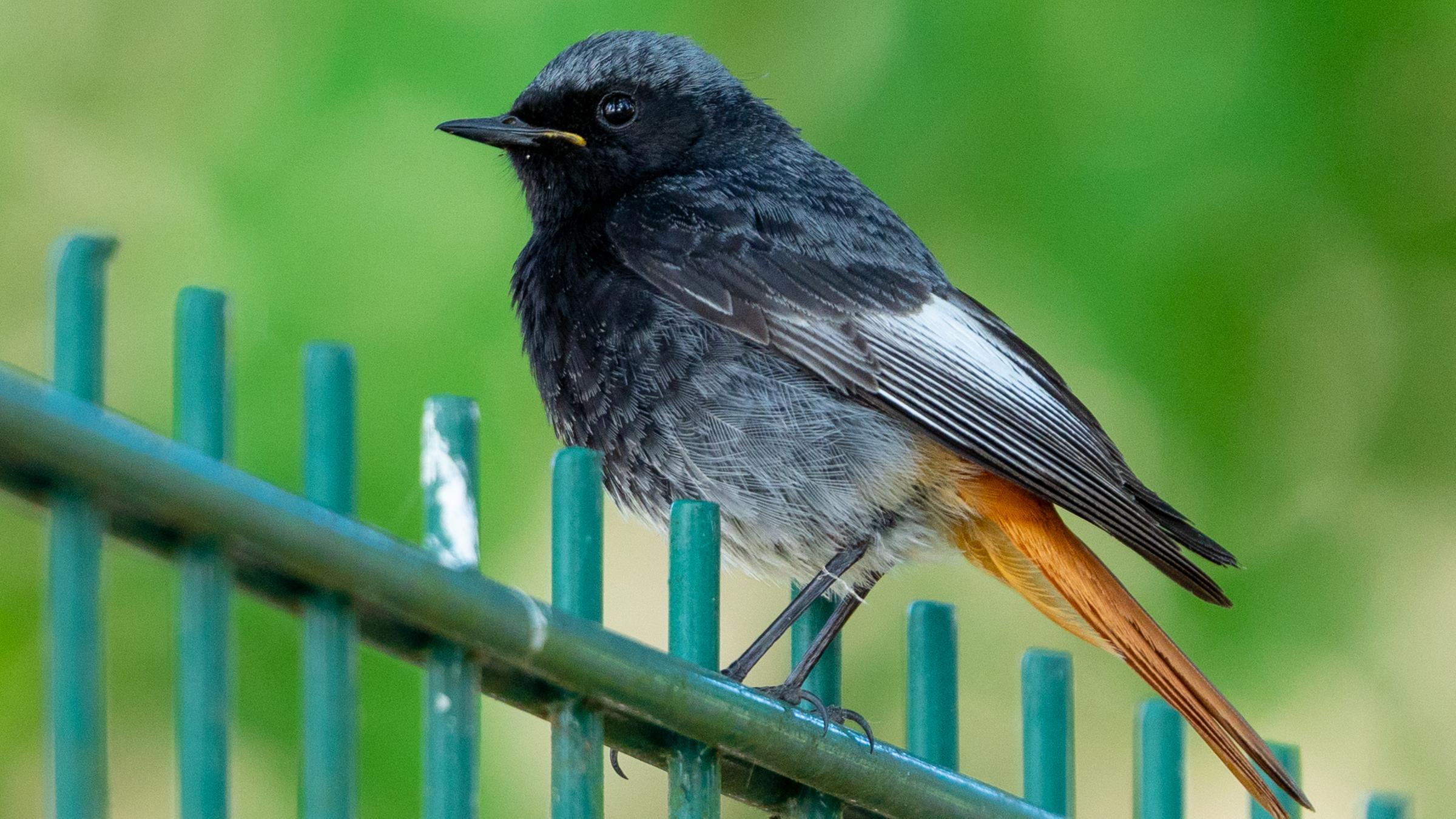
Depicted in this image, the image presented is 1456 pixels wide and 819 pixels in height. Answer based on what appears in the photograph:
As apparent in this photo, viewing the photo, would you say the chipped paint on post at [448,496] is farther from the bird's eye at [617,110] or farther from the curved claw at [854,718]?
the bird's eye at [617,110]

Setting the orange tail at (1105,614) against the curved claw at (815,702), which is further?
the orange tail at (1105,614)

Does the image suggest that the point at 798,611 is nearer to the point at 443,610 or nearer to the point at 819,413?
the point at 819,413

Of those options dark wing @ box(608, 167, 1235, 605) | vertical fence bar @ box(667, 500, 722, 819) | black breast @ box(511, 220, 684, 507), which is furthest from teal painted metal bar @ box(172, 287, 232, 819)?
dark wing @ box(608, 167, 1235, 605)

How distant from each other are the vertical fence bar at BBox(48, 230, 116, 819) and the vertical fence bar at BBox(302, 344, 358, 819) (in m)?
0.21

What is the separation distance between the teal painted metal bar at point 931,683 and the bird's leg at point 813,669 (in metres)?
0.08

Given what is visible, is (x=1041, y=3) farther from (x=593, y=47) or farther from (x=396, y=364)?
(x=396, y=364)

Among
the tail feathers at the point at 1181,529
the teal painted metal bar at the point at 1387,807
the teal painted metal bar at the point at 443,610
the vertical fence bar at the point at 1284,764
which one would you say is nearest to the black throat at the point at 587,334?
the tail feathers at the point at 1181,529

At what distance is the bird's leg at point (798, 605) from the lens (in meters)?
2.97

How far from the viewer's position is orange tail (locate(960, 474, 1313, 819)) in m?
2.94

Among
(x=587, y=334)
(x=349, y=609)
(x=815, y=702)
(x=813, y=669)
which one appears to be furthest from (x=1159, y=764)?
(x=349, y=609)

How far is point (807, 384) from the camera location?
3.34 meters

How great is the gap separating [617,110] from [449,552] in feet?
7.26

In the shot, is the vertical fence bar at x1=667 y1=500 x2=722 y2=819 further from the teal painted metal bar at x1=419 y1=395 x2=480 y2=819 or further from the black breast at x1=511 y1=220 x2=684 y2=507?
the black breast at x1=511 y1=220 x2=684 y2=507

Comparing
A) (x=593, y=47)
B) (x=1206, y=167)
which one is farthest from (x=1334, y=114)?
(x=593, y=47)
